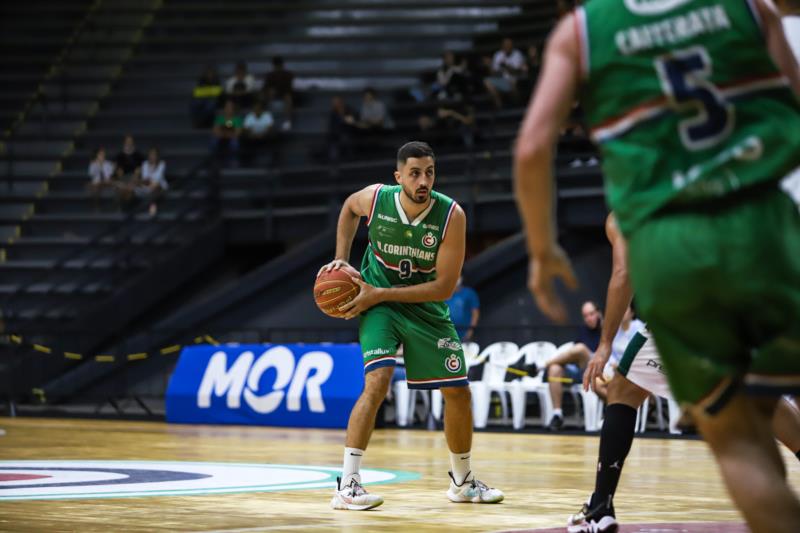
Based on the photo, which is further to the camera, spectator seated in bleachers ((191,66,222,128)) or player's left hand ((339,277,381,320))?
spectator seated in bleachers ((191,66,222,128))

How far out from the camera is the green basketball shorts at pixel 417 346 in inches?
267

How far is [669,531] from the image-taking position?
5.15 meters

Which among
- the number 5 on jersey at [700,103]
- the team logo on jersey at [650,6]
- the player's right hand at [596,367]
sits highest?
the team logo on jersey at [650,6]

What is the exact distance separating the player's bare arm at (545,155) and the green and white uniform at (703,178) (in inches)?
1.9

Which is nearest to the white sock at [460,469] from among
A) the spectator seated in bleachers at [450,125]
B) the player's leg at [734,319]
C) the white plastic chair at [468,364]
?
the player's leg at [734,319]

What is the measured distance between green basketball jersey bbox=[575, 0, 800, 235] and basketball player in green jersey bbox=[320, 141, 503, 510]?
3633 millimetres

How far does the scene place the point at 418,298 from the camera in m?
6.73

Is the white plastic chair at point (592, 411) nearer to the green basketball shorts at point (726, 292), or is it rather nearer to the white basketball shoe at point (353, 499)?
the white basketball shoe at point (353, 499)

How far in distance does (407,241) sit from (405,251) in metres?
0.06

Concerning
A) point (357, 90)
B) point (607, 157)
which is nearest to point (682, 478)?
point (607, 157)

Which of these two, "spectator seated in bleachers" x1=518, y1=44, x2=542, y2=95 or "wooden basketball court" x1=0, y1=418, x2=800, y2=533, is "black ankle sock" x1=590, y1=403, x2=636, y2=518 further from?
"spectator seated in bleachers" x1=518, y1=44, x2=542, y2=95

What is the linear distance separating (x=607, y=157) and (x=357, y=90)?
19.9 meters

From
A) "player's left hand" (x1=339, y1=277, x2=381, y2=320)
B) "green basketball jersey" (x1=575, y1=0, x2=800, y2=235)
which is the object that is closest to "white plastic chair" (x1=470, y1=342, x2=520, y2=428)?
"player's left hand" (x1=339, y1=277, x2=381, y2=320)

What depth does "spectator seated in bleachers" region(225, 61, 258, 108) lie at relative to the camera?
71.9 feet
